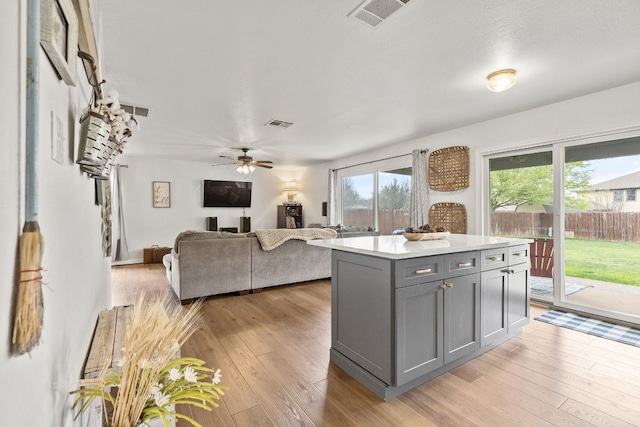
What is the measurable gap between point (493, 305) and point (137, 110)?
431 centimetres

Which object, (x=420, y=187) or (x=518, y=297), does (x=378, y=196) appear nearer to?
(x=420, y=187)

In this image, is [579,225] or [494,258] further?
[579,225]

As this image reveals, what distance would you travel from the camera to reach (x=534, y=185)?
12.4 feet

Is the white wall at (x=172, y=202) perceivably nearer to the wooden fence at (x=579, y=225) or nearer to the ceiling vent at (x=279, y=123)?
the ceiling vent at (x=279, y=123)

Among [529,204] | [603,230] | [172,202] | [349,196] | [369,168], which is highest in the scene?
[369,168]

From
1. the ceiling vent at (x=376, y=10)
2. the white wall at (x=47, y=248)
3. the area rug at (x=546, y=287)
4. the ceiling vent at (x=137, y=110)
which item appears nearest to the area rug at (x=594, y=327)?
the area rug at (x=546, y=287)

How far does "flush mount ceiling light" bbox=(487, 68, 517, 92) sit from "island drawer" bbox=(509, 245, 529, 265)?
Result: 1.48 metres

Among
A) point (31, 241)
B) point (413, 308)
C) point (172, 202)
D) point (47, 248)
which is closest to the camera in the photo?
point (31, 241)

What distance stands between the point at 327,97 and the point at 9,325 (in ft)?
10.6

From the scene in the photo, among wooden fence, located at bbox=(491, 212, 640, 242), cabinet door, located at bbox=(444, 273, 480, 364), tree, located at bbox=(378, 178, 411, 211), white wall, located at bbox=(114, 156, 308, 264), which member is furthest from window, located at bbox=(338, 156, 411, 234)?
cabinet door, located at bbox=(444, 273, 480, 364)

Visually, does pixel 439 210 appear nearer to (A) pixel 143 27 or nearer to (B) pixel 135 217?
(A) pixel 143 27

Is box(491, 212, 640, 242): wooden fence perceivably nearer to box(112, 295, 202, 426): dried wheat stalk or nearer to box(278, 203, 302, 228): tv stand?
box(112, 295, 202, 426): dried wheat stalk

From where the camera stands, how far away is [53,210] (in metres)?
0.79

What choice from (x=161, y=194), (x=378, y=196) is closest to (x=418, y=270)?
(x=378, y=196)
